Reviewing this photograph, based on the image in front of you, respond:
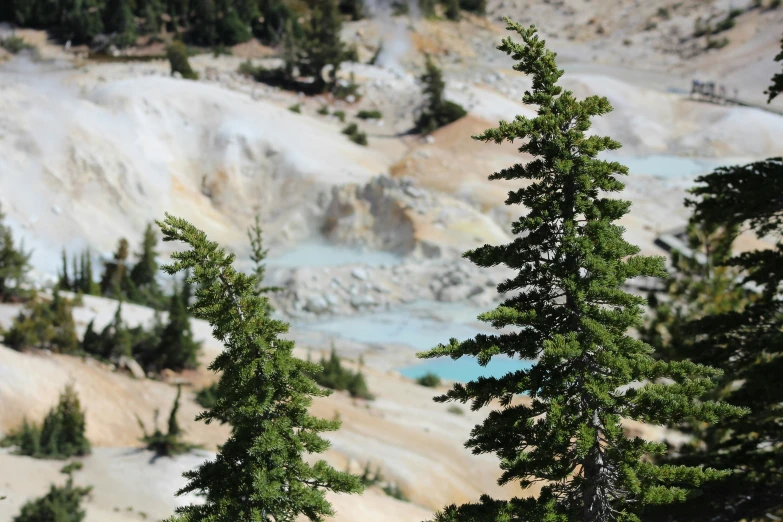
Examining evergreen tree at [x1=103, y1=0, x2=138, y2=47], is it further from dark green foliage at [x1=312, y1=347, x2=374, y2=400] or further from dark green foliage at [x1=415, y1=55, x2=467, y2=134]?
dark green foliage at [x1=312, y1=347, x2=374, y2=400]

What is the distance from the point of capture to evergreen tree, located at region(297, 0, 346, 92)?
55791 mm

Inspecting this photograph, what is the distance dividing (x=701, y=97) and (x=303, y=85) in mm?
27510

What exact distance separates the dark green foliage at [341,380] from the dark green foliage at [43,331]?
23.0ft

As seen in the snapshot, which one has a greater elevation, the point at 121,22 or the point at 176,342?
the point at 121,22

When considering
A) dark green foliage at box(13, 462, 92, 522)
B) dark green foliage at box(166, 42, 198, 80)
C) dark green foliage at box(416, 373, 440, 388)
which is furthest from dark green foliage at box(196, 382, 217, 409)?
dark green foliage at box(166, 42, 198, 80)

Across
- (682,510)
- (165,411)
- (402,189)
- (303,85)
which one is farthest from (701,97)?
(682,510)

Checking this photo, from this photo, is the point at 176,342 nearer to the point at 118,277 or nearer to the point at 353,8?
the point at 118,277

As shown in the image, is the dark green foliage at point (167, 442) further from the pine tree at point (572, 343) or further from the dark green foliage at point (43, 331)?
the pine tree at point (572, 343)

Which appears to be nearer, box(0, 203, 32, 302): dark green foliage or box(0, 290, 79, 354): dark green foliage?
box(0, 290, 79, 354): dark green foliage

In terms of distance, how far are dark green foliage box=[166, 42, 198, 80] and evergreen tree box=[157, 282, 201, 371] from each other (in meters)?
Result: 31.6

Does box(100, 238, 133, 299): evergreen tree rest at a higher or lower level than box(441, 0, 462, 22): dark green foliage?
lower

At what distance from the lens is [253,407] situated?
8898 mm

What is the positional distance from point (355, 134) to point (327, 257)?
11.2 metres

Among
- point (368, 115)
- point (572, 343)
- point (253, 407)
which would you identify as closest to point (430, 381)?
point (253, 407)
